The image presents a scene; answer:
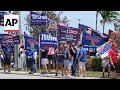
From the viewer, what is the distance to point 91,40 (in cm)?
1633

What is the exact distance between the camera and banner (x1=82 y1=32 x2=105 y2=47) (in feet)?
53.3

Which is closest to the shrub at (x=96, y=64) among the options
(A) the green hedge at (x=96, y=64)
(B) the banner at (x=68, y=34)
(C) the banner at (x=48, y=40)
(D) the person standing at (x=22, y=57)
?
(A) the green hedge at (x=96, y=64)

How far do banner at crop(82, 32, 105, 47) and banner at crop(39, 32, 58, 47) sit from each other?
1.53 m

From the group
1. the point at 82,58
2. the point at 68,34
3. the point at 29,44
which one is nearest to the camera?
the point at 82,58

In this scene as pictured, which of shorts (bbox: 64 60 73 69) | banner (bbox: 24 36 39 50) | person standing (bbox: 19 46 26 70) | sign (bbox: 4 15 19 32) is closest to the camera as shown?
shorts (bbox: 64 60 73 69)

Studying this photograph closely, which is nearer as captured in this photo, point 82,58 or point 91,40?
point 82,58

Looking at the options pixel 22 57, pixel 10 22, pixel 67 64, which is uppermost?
pixel 10 22

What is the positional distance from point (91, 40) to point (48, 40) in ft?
7.38

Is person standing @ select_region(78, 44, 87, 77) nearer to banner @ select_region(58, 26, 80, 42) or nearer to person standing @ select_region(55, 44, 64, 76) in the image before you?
person standing @ select_region(55, 44, 64, 76)

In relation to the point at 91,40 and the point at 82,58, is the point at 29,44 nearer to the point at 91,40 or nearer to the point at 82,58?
the point at 91,40

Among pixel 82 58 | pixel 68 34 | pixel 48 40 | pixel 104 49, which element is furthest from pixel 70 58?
pixel 48 40

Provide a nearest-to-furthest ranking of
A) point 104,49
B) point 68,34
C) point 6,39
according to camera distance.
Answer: point 104,49, point 68,34, point 6,39

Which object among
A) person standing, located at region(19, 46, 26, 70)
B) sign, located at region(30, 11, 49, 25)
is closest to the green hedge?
sign, located at region(30, 11, 49, 25)
